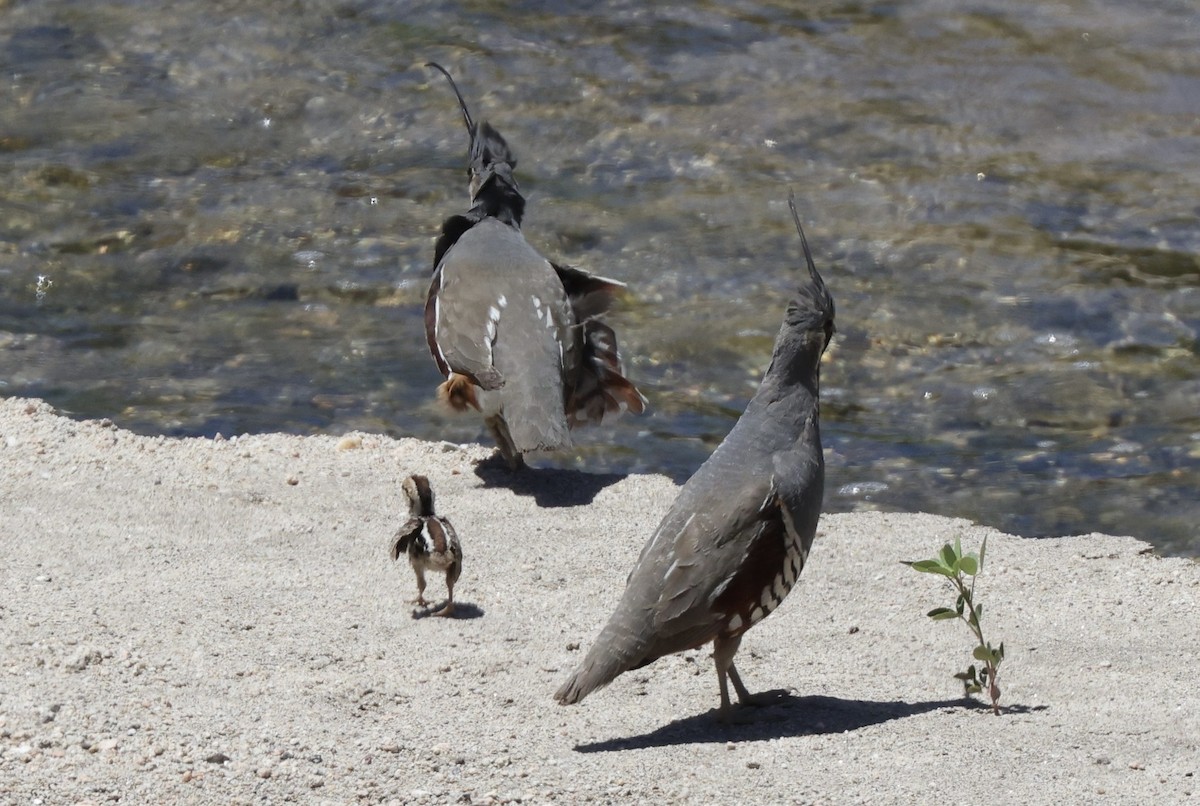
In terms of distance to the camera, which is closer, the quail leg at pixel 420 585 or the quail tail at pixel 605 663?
the quail tail at pixel 605 663

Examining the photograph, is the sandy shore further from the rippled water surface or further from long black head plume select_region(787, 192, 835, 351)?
long black head plume select_region(787, 192, 835, 351)

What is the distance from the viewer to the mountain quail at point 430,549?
6.68m

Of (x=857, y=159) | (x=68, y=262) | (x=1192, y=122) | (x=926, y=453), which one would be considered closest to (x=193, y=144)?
(x=68, y=262)

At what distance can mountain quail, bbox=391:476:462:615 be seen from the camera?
21.9 feet

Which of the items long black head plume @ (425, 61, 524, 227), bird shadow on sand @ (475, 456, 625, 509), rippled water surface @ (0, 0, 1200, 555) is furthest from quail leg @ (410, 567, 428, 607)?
long black head plume @ (425, 61, 524, 227)

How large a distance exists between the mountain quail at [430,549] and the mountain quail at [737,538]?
3.51 ft

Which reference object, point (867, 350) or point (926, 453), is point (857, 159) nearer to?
point (867, 350)

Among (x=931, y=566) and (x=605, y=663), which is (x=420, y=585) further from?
(x=931, y=566)

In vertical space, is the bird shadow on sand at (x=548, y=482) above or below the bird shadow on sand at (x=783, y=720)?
below

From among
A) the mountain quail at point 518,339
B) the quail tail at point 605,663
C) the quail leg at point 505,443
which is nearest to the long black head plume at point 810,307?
the quail tail at point 605,663

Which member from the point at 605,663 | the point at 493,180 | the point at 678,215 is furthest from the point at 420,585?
the point at 678,215

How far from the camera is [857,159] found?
14.0 m

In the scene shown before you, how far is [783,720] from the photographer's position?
582 cm

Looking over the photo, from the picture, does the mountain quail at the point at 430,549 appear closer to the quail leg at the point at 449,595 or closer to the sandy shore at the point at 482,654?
the quail leg at the point at 449,595
